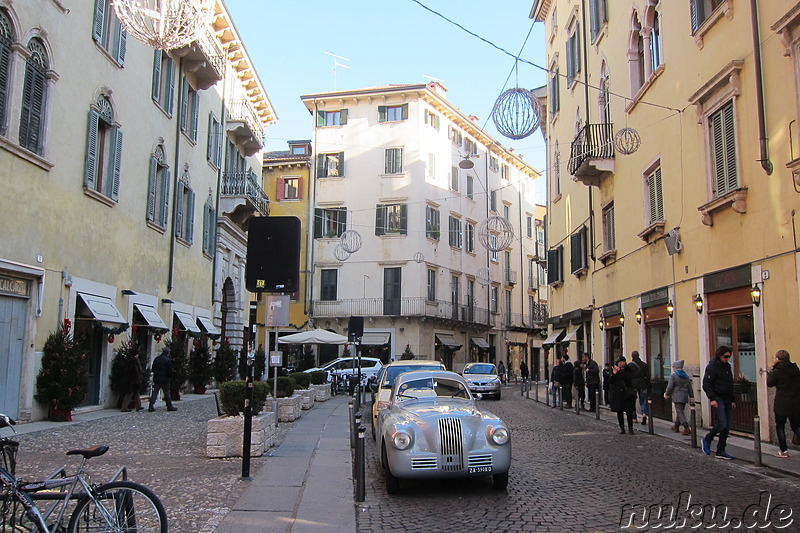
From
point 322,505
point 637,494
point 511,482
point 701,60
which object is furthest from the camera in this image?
point 701,60

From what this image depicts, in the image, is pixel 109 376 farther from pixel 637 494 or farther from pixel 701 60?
pixel 701 60

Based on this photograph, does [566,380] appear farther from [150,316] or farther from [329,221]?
[329,221]

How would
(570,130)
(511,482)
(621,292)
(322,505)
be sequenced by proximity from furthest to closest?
(570,130) → (621,292) → (511,482) → (322,505)

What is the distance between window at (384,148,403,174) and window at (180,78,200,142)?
19.9 meters

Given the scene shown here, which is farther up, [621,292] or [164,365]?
[621,292]

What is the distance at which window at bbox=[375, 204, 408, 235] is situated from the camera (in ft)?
146

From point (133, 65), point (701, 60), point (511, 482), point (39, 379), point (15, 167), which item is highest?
point (133, 65)

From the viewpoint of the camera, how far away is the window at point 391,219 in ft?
146

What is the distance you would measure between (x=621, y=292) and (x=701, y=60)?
804 centimetres

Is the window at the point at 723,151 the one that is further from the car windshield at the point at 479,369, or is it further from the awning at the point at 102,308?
the car windshield at the point at 479,369

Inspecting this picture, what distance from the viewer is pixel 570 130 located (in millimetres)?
27031

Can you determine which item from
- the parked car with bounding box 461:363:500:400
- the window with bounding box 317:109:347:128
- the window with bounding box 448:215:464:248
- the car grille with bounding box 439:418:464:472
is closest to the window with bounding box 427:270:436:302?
the window with bounding box 448:215:464:248

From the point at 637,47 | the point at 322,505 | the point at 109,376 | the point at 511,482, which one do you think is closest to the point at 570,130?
the point at 637,47

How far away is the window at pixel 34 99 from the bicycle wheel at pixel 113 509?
11.8 metres
